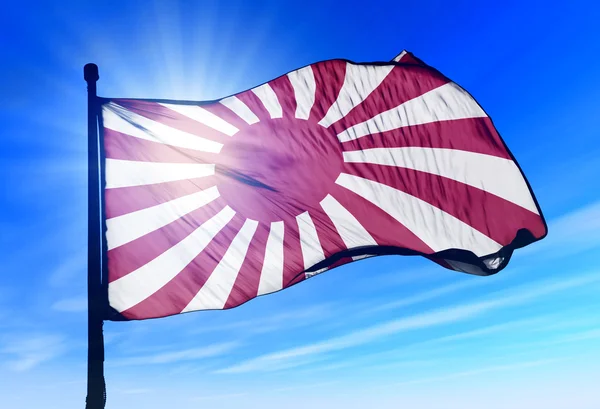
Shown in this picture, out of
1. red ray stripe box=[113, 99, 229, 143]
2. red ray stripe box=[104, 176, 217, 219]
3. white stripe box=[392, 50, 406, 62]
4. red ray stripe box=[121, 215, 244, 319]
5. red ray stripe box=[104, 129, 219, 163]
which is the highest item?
white stripe box=[392, 50, 406, 62]

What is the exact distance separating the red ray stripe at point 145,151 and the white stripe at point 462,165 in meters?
2.18

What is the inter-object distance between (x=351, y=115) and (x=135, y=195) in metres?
3.46

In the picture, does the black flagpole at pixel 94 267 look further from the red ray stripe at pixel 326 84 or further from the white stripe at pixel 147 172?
the red ray stripe at pixel 326 84

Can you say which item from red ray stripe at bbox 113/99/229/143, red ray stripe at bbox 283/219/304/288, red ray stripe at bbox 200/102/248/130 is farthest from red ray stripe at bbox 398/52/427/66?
red ray stripe at bbox 283/219/304/288

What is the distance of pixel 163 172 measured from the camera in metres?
7.36

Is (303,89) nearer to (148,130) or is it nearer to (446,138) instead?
(446,138)

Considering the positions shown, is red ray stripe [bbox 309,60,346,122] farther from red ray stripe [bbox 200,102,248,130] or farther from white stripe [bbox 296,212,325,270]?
white stripe [bbox 296,212,325,270]

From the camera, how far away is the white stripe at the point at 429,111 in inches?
347

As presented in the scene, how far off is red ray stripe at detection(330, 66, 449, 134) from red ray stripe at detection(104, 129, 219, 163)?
2.12 meters

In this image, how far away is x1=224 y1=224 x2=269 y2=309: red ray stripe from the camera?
23.4 feet

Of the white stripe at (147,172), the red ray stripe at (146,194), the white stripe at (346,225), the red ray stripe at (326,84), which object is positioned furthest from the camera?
the red ray stripe at (326,84)

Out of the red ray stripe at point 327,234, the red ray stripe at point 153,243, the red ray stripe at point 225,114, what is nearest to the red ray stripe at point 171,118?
the red ray stripe at point 225,114

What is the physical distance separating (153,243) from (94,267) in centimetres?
85

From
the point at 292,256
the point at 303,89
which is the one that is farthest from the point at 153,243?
the point at 303,89
